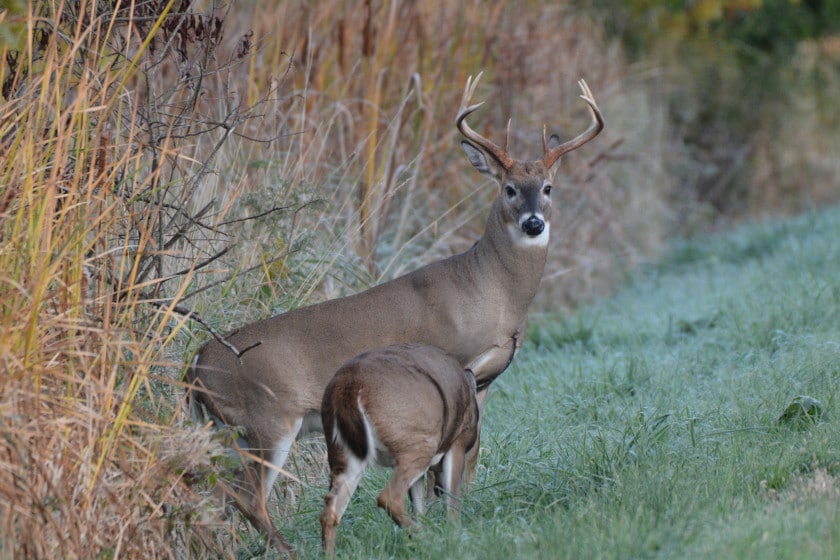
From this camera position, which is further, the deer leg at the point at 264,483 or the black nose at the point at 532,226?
the black nose at the point at 532,226

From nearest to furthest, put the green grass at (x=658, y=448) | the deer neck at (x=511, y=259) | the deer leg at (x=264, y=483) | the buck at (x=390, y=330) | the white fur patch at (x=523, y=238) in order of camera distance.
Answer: the green grass at (x=658, y=448) < the deer leg at (x=264, y=483) < the buck at (x=390, y=330) < the deer neck at (x=511, y=259) < the white fur patch at (x=523, y=238)

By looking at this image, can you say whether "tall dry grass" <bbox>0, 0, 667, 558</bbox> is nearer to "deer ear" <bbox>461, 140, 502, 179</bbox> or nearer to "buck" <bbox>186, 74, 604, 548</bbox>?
"buck" <bbox>186, 74, 604, 548</bbox>

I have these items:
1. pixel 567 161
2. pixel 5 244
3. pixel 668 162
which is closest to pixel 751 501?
pixel 5 244

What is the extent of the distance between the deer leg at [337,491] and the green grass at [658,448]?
0.36ft

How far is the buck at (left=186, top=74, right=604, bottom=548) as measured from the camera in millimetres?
5188

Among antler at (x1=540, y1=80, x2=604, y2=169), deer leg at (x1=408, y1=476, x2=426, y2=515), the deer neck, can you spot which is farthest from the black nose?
deer leg at (x1=408, y1=476, x2=426, y2=515)

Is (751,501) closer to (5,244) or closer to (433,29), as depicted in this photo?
(5,244)

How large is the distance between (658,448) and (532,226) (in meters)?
1.56

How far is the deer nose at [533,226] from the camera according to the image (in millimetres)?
6214

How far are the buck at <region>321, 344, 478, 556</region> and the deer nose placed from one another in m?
1.66

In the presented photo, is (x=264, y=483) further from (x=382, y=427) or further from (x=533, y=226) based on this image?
(x=533, y=226)

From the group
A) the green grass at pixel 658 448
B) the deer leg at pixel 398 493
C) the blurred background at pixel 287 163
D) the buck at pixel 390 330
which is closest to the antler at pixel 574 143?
the buck at pixel 390 330

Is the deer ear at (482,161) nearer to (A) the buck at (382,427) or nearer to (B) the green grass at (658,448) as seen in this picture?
(B) the green grass at (658,448)

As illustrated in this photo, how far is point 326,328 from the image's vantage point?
5.52 metres
